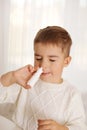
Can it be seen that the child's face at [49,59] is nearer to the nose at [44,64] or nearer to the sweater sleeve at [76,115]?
the nose at [44,64]

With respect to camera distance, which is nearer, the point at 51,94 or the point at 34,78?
the point at 34,78

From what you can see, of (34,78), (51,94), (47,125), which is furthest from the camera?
(51,94)

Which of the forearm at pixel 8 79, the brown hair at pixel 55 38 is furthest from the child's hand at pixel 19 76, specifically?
the brown hair at pixel 55 38

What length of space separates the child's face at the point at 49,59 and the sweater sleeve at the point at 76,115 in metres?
0.12

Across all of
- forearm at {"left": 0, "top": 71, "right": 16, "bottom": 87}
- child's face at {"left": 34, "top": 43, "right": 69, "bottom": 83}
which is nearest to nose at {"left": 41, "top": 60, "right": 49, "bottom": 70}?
child's face at {"left": 34, "top": 43, "right": 69, "bottom": 83}

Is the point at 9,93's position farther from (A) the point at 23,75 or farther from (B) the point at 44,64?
(B) the point at 44,64

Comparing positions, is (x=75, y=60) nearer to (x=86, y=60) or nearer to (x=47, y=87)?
(x=86, y=60)

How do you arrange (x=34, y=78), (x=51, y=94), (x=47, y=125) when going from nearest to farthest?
(x=47, y=125) → (x=34, y=78) → (x=51, y=94)

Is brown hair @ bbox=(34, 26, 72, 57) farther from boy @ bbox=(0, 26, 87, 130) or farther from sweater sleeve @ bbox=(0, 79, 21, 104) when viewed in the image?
sweater sleeve @ bbox=(0, 79, 21, 104)

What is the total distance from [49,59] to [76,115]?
0.23 metres

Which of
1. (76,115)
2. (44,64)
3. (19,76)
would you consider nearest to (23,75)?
(19,76)

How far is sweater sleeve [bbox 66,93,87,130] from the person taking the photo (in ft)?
3.08

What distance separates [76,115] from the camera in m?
0.97

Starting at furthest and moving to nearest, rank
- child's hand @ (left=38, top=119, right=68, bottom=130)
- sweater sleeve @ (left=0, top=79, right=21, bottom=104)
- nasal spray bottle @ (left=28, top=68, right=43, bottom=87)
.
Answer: sweater sleeve @ (left=0, top=79, right=21, bottom=104), nasal spray bottle @ (left=28, top=68, right=43, bottom=87), child's hand @ (left=38, top=119, right=68, bottom=130)
